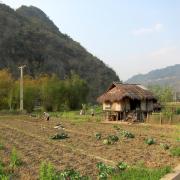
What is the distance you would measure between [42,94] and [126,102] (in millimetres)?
14998

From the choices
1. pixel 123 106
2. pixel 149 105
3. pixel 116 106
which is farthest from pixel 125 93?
pixel 149 105

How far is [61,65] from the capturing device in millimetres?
80562

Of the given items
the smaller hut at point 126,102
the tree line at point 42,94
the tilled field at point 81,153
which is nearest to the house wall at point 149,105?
the smaller hut at point 126,102

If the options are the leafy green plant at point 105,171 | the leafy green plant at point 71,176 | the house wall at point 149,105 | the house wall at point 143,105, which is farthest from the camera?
the house wall at point 149,105

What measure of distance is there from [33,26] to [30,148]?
78.7m

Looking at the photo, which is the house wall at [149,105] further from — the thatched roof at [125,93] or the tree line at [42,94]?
the tree line at [42,94]

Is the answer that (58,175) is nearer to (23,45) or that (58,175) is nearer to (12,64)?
(12,64)

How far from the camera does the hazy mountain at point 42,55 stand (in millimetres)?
75875

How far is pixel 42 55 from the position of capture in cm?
8044

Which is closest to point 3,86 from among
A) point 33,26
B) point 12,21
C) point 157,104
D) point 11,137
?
point 157,104

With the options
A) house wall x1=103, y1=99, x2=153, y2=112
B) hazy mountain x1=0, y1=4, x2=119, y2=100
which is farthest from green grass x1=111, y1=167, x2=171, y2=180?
hazy mountain x1=0, y1=4, x2=119, y2=100

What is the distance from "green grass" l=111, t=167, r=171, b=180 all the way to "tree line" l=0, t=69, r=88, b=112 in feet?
117

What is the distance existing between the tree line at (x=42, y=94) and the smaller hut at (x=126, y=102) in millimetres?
12498

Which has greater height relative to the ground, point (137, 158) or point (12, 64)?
point (12, 64)
